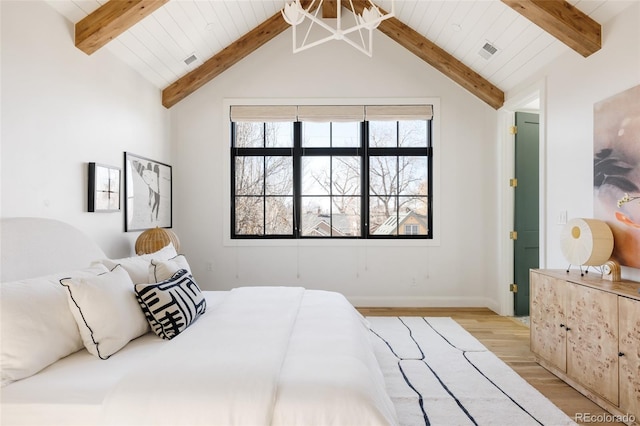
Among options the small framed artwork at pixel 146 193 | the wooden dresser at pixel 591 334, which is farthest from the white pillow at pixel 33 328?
the wooden dresser at pixel 591 334

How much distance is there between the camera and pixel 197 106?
4.71 metres

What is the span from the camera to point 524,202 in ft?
14.1

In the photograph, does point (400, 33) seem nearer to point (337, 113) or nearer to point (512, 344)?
point (337, 113)

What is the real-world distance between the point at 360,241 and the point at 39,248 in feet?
10.6

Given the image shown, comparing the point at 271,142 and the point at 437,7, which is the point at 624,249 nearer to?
the point at 437,7

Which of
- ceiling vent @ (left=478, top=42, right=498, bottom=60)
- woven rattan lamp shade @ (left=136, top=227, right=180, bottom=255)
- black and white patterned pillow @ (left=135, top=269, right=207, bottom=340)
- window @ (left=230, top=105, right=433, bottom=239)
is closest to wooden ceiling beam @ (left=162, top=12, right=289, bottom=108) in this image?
window @ (left=230, top=105, right=433, bottom=239)

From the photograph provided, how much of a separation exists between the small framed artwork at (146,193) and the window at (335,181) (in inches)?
31.2

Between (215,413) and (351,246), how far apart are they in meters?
3.45

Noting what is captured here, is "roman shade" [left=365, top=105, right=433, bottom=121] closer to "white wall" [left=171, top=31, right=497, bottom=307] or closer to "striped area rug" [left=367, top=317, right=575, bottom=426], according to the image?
"white wall" [left=171, top=31, right=497, bottom=307]

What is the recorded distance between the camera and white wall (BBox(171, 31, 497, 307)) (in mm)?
4688

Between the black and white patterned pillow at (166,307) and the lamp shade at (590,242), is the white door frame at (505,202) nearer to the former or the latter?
the lamp shade at (590,242)

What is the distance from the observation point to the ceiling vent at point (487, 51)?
3.74m

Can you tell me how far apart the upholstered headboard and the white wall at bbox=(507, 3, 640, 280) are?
3.58 m

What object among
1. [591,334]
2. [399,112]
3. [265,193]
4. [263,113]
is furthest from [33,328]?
[399,112]
